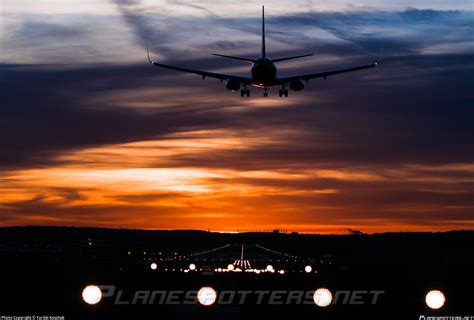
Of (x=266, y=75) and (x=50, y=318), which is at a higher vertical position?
(x=266, y=75)

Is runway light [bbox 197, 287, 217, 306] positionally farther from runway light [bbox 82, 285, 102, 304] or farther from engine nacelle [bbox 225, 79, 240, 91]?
engine nacelle [bbox 225, 79, 240, 91]

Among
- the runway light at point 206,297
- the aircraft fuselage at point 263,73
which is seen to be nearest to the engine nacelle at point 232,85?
the aircraft fuselage at point 263,73

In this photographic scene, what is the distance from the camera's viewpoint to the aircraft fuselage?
14300 centimetres

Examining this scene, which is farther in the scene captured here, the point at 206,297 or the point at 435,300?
the point at 206,297

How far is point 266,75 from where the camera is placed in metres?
143

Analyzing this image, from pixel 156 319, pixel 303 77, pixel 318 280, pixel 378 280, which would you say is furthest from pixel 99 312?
pixel 303 77

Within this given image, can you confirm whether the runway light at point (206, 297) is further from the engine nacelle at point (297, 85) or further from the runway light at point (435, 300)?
the engine nacelle at point (297, 85)

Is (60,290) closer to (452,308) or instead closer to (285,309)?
(285,309)

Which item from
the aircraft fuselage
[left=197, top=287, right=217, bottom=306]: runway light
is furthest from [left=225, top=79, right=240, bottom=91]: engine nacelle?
[left=197, top=287, right=217, bottom=306]: runway light

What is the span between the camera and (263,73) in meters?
143

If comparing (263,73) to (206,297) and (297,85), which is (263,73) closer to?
(297,85)

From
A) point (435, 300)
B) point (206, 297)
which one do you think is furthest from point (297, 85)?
point (435, 300)

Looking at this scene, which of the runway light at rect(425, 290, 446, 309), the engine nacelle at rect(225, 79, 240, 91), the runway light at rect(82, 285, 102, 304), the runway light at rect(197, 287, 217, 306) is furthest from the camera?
the engine nacelle at rect(225, 79, 240, 91)

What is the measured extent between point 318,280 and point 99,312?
12.6 m
